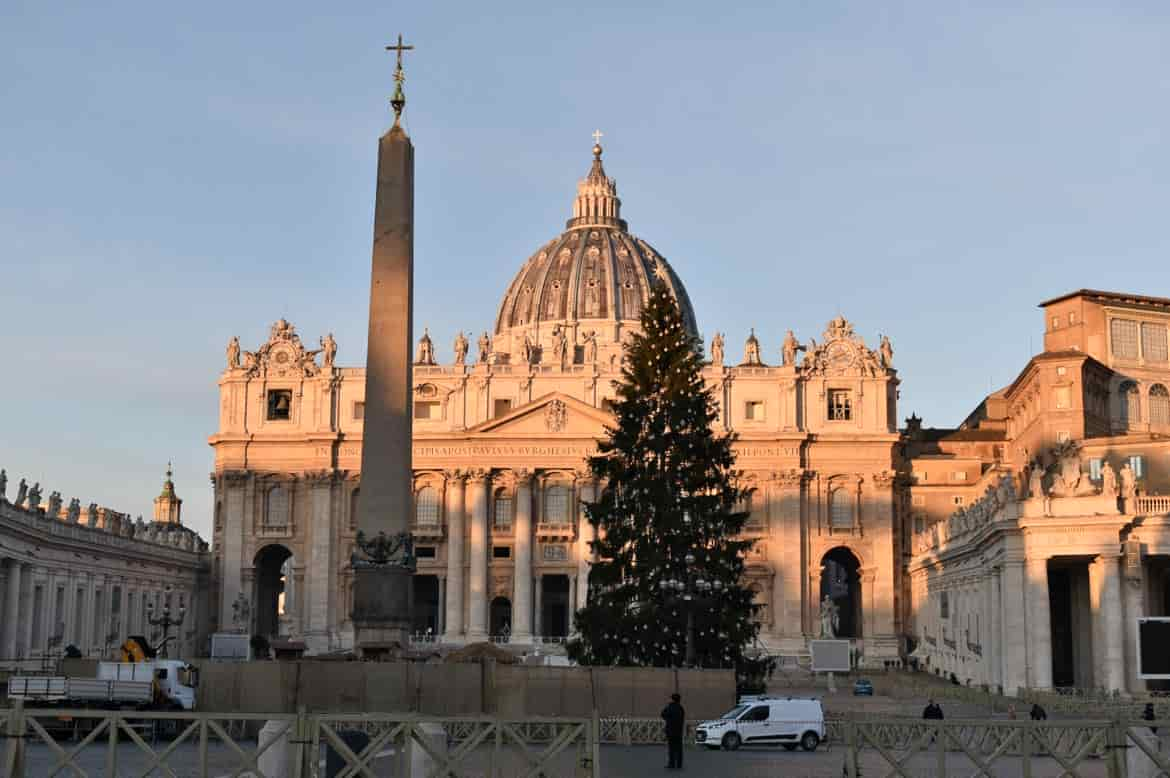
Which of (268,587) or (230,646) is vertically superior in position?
(268,587)

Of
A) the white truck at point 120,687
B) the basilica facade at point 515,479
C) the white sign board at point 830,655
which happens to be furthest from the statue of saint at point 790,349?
the white truck at point 120,687

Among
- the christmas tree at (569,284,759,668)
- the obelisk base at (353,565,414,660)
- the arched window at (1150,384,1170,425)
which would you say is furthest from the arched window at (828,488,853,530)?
the obelisk base at (353,565,414,660)

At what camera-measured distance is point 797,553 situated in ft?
337

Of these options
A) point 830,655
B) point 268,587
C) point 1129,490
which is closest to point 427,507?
point 268,587

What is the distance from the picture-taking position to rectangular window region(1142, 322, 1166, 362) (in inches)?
3578

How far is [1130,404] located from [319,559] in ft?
162

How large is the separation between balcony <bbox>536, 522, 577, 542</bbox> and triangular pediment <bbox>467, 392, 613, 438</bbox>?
5.75 metres

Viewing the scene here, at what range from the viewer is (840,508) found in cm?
10450

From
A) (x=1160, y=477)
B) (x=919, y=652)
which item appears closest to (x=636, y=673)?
(x=1160, y=477)

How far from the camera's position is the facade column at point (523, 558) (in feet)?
334

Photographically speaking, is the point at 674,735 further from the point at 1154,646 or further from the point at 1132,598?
the point at 1132,598

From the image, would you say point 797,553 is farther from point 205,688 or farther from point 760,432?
point 205,688

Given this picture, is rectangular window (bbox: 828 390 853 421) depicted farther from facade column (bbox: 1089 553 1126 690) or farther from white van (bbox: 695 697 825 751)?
white van (bbox: 695 697 825 751)

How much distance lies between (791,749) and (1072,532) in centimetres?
1571
